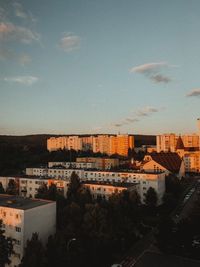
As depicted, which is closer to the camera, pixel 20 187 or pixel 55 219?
pixel 55 219

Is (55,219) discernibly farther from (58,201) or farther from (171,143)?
(171,143)

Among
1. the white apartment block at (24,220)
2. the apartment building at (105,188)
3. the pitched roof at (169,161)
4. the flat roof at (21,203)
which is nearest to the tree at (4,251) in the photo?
the white apartment block at (24,220)

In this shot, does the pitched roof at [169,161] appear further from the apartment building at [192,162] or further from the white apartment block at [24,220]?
the white apartment block at [24,220]

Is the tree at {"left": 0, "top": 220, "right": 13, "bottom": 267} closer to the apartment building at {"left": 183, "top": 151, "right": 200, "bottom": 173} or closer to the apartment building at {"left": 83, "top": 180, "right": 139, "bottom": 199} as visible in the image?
the apartment building at {"left": 83, "top": 180, "right": 139, "bottom": 199}

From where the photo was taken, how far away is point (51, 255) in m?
14.9

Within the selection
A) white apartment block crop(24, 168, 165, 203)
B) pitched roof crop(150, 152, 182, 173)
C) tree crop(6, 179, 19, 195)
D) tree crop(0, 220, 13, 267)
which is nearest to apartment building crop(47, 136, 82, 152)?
pitched roof crop(150, 152, 182, 173)

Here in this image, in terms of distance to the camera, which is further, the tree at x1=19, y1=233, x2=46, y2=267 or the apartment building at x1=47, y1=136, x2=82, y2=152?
the apartment building at x1=47, y1=136, x2=82, y2=152

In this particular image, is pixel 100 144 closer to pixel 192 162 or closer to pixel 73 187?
pixel 192 162

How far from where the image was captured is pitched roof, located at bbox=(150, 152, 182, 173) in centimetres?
4116

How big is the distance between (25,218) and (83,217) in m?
3.96

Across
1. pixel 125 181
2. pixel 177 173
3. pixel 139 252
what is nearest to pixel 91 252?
pixel 139 252

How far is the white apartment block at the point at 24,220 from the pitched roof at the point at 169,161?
24.8 metres

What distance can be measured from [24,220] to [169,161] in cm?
3083

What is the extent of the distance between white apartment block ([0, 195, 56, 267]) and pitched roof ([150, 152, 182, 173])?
81.2 feet
